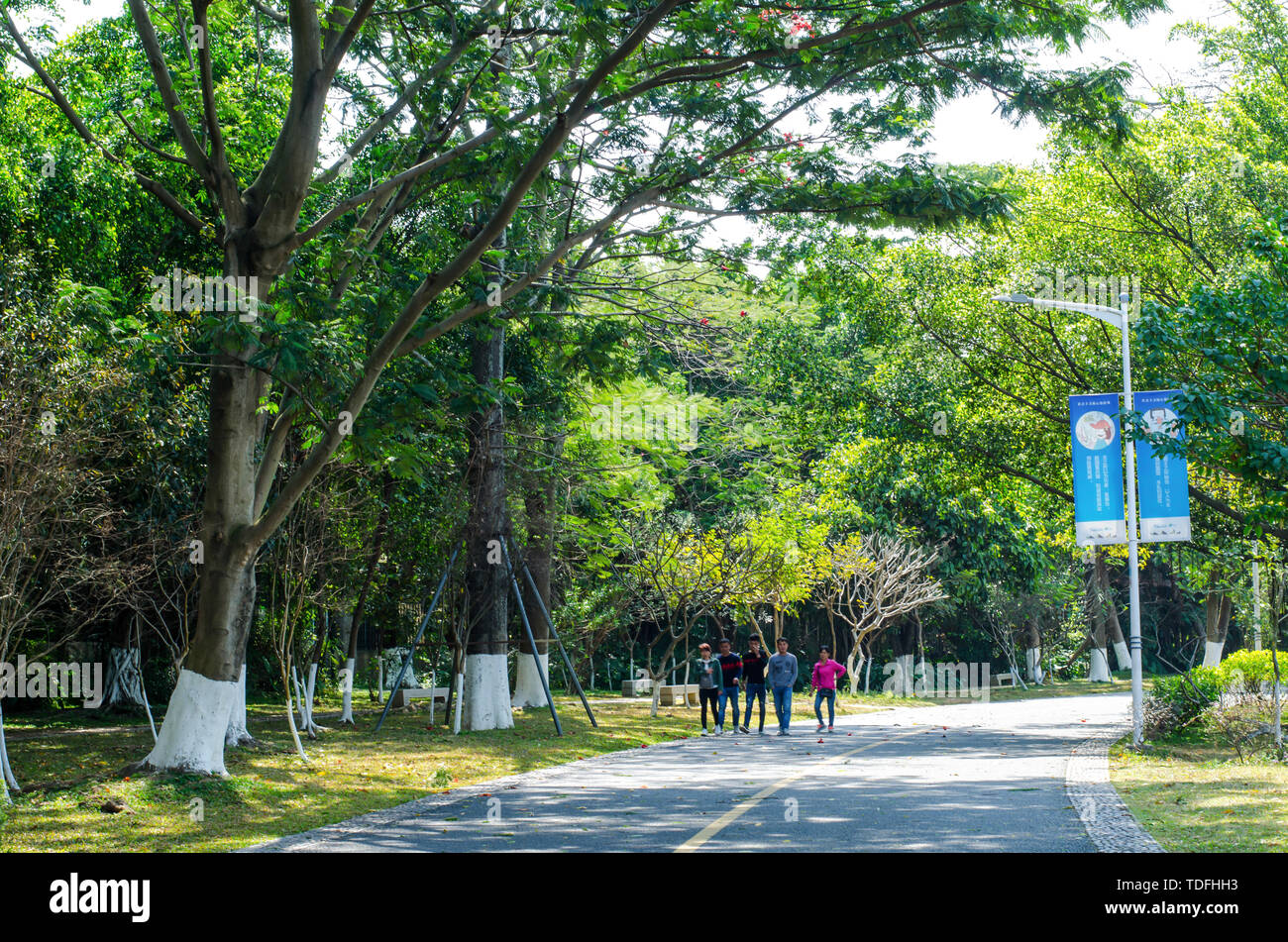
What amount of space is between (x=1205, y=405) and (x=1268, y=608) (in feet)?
29.8

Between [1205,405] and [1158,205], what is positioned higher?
Result: [1158,205]

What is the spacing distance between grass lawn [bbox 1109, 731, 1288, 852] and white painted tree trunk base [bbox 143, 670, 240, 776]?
9.44 meters

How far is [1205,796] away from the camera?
11750 millimetres

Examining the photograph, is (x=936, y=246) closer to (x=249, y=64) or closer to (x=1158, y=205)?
(x=1158, y=205)

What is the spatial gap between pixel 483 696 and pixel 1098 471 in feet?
34.6

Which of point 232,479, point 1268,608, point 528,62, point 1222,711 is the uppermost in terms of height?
point 528,62

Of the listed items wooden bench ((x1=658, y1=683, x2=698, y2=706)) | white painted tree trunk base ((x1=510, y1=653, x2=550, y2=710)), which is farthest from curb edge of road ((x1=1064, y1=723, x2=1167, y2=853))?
white painted tree trunk base ((x1=510, y1=653, x2=550, y2=710))

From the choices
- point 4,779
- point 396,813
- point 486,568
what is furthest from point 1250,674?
point 4,779

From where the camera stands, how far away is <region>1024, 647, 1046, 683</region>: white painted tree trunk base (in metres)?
44.4

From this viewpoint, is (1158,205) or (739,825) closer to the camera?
(739,825)

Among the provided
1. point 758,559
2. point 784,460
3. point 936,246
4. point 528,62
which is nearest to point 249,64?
point 528,62

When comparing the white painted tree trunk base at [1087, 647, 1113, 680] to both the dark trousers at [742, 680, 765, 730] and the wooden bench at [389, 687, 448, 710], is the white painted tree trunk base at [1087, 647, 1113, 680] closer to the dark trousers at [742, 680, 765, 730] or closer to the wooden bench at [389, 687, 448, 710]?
the wooden bench at [389, 687, 448, 710]

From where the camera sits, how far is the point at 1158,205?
20.5 metres

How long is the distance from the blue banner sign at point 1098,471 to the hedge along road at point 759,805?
3.43 metres
